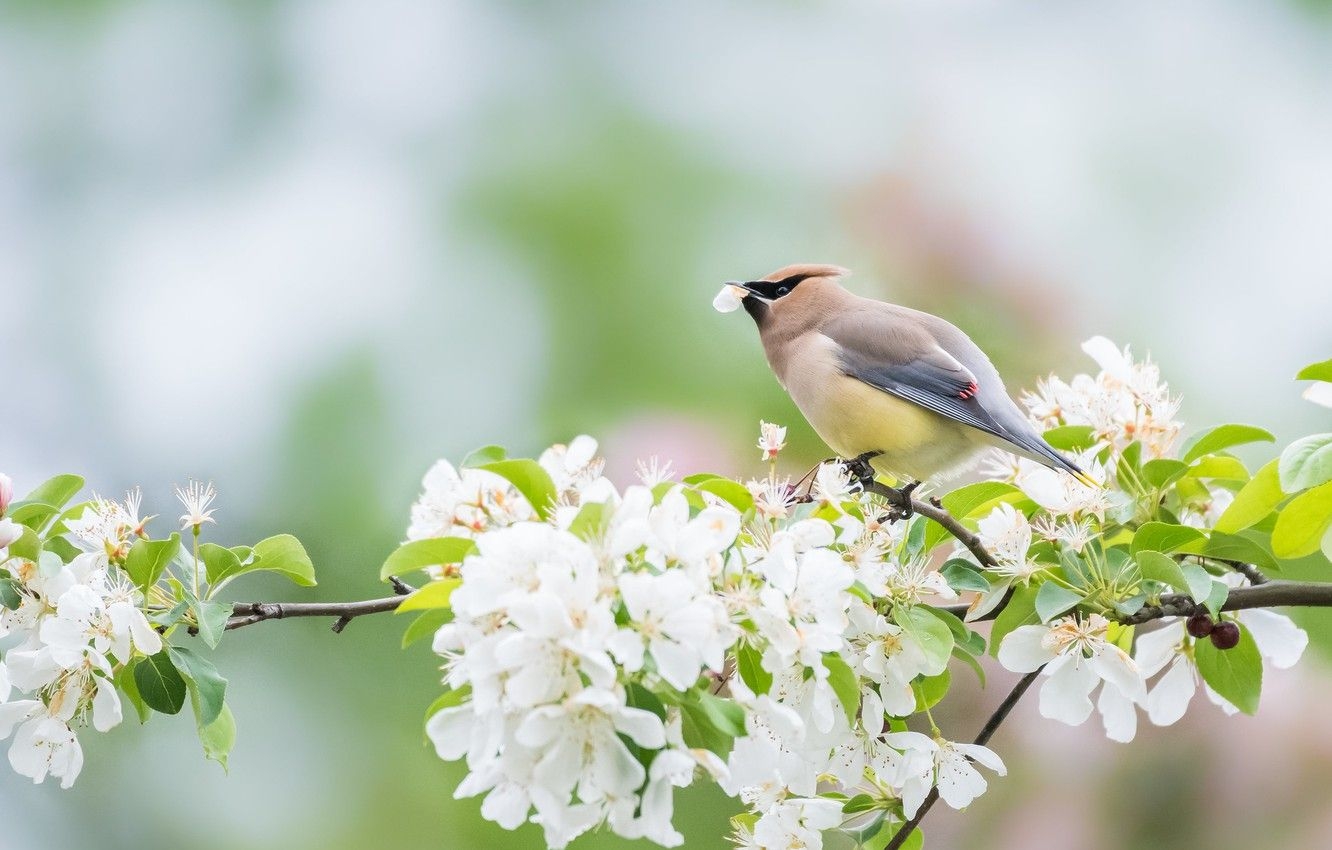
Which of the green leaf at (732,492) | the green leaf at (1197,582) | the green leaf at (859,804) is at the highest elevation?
the green leaf at (732,492)

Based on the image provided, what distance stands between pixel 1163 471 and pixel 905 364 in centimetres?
90

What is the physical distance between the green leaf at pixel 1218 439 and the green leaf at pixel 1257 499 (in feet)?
0.46

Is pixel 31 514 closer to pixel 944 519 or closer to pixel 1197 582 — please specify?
pixel 944 519

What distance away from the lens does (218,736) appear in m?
1.69

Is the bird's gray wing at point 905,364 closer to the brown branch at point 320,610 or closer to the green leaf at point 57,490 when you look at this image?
the brown branch at point 320,610

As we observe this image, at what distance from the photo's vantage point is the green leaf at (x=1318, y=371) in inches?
63.7

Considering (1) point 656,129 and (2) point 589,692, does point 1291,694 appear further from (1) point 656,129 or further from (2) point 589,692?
(2) point 589,692

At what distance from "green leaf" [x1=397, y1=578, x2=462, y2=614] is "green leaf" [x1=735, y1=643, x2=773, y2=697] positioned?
291 mm

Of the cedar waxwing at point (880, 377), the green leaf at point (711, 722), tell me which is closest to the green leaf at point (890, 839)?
the green leaf at point (711, 722)

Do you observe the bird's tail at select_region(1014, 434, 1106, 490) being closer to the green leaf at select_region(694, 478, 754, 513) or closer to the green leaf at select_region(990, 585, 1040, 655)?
the green leaf at select_region(990, 585, 1040, 655)

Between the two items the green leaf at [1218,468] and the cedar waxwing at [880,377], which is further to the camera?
the cedar waxwing at [880,377]

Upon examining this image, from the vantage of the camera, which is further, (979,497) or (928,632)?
(979,497)

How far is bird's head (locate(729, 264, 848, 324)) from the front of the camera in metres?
2.82

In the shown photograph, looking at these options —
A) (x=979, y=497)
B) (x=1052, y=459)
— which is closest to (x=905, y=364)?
(x=1052, y=459)
